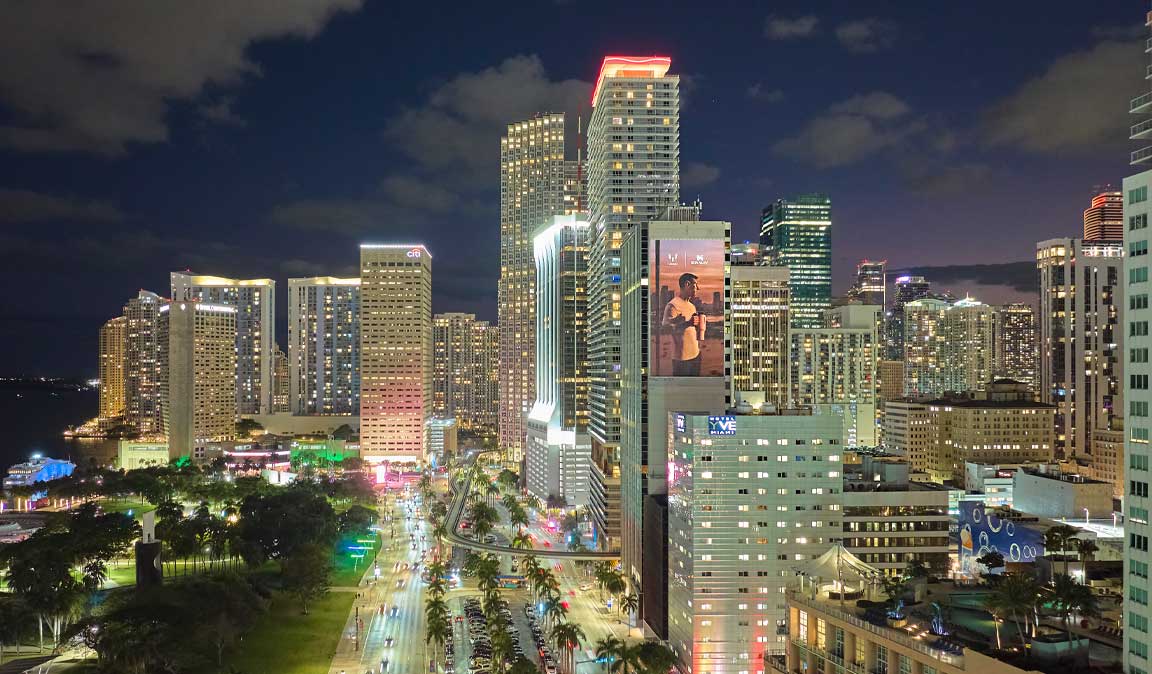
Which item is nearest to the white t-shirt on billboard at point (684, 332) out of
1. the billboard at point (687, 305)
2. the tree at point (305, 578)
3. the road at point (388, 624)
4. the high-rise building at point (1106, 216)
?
the billboard at point (687, 305)

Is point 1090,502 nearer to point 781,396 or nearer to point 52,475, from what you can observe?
point 781,396

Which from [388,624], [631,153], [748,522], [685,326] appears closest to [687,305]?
[685,326]

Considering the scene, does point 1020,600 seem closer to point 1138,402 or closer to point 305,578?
point 1138,402

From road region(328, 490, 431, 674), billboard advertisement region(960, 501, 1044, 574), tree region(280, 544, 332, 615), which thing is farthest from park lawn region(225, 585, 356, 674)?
billboard advertisement region(960, 501, 1044, 574)

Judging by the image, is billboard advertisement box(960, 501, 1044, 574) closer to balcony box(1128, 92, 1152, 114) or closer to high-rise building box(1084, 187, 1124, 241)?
balcony box(1128, 92, 1152, 114)

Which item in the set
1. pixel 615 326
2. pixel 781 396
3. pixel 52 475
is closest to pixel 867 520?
pixel 615 326

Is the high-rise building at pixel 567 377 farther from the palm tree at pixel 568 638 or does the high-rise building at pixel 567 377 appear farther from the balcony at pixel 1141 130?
the balcony at pixel 1141 130
